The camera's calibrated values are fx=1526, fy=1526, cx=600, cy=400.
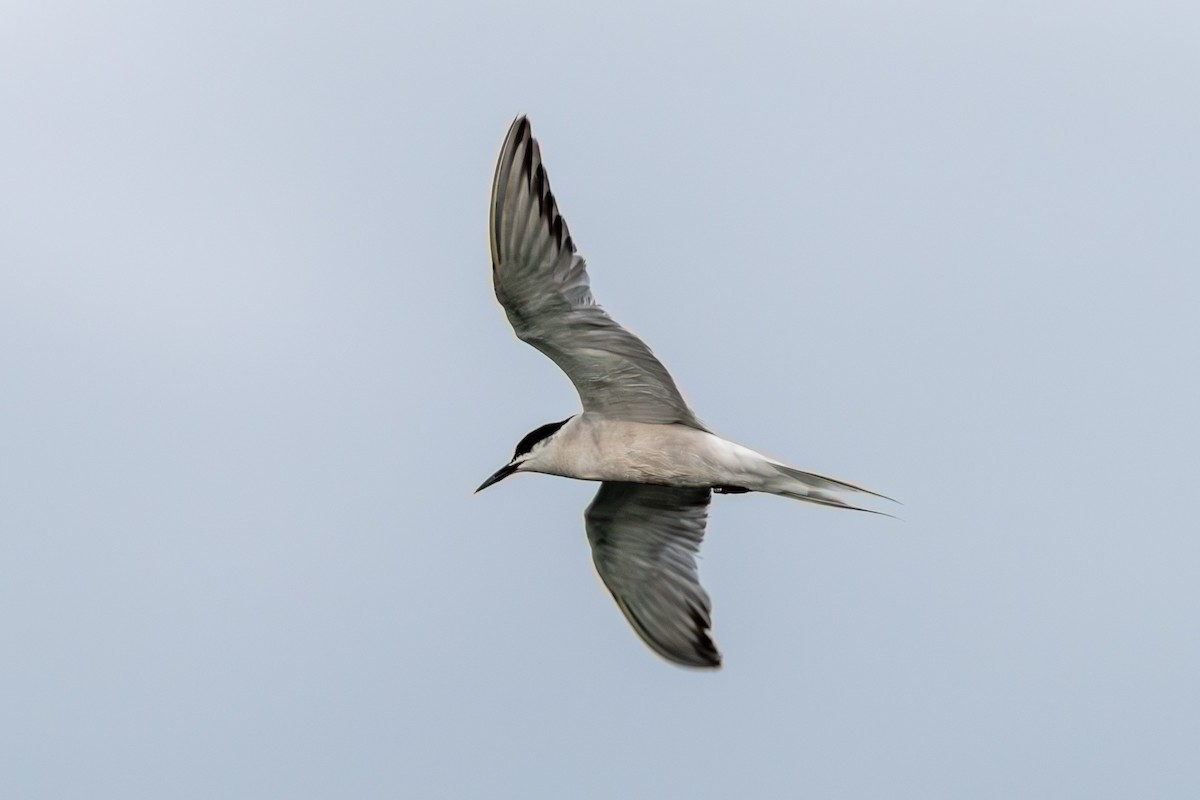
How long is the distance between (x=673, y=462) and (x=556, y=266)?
1.74 m

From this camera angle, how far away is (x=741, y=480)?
35.1 feet

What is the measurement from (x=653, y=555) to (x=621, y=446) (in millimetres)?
1638

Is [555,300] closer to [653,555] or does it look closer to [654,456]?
[654,456]

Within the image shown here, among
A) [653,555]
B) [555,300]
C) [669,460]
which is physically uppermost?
[555,300]

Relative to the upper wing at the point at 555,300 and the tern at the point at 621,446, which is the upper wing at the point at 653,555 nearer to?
the tern at the point at 621,446

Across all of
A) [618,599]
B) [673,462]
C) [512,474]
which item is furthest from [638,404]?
[618,599]

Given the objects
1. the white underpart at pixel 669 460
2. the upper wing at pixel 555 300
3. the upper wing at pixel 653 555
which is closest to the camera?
the upper wing at pixel 555 300

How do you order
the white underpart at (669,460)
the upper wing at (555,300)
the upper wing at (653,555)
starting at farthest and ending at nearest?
the upper wing at (653,555), the white underpart at (669,460), the upper wing at (555,300)

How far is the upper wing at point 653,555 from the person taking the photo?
12.0 meters

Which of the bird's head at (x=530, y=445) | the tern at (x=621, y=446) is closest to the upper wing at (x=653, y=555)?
the tern at (x=621, y=446)

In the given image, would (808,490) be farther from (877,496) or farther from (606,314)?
(606,314)

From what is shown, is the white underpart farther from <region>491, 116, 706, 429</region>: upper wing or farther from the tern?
<region>491, 116, 706, 429</region>: upper wing

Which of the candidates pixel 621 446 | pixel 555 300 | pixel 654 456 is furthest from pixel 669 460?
pixel 555 300

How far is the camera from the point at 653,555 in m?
12.1
